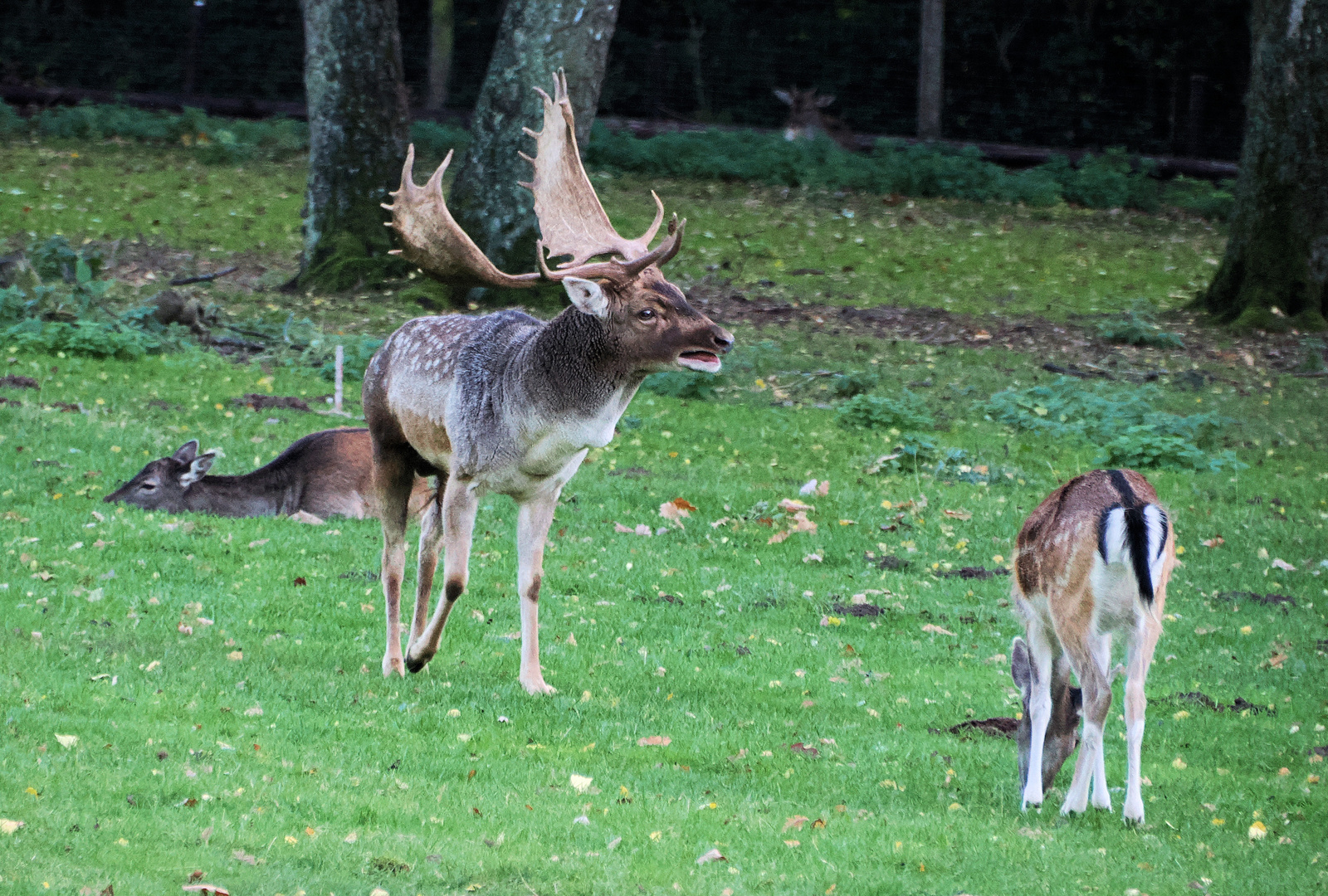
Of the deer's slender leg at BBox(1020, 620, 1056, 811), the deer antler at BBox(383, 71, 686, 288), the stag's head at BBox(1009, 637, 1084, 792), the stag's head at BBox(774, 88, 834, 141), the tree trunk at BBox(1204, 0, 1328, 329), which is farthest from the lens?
the stag's head at BBox(774, 88, 834, 141)

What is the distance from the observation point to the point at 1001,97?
3164cm

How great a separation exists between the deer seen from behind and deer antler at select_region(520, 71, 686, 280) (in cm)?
2136

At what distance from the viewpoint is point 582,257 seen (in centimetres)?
778

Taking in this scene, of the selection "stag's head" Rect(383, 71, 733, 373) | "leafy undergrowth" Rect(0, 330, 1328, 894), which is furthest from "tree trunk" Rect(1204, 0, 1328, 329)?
"stag's head" Rect(383, 71, 733, 373)

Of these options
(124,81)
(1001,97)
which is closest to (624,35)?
(1001,97)

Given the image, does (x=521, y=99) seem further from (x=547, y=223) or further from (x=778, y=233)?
(x=547, y=223)

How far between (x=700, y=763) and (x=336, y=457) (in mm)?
5332

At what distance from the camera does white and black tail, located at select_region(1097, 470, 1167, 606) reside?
19.3 ft

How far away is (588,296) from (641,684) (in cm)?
203

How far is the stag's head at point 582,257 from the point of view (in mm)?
7234

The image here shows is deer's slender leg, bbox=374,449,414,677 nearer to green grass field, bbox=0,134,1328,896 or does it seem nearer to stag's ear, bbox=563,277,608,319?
green grass field, bbox=0,134,1328,896

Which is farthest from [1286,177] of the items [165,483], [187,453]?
[165,483]

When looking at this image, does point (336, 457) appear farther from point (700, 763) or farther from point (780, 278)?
point (780, 278)

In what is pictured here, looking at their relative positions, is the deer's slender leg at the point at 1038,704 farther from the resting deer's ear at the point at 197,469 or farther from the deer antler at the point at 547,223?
the resting deer's ear at the point at 197,469
